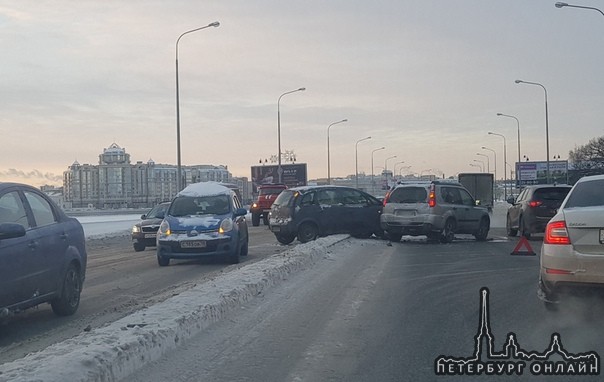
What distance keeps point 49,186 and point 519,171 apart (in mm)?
68387

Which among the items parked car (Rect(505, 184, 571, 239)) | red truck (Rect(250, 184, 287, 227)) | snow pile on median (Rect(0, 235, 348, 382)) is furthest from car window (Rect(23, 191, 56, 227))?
red truck (Rect(250, 184, 287, 227))

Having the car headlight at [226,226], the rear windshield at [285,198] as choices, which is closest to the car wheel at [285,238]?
the rear windshield at [285,198]

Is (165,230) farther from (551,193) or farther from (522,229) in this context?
(551,193)

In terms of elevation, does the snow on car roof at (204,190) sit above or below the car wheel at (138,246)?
above

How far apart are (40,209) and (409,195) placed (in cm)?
1353

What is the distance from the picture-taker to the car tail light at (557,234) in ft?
26.5

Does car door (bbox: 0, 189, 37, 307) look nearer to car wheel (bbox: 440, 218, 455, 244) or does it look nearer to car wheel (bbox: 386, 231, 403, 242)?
car wheel (bbox: 386, 231, 403, 242)

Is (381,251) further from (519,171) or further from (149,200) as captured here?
(149,200)

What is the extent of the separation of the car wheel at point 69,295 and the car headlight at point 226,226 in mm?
6606

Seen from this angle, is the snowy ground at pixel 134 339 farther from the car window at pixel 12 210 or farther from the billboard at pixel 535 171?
the billboard at pixel 535 171

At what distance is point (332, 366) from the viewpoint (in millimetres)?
6414

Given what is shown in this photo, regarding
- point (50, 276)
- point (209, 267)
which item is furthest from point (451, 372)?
point (209, 267)

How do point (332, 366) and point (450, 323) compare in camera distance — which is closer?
point (332, 366)

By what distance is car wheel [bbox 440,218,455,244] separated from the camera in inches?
818
